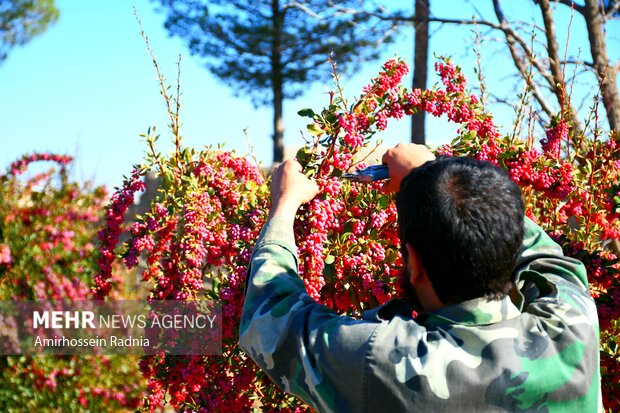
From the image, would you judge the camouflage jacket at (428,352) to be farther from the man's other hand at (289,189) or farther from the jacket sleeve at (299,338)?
the man's other hand at (289,189)

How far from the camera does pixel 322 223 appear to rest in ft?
6.60

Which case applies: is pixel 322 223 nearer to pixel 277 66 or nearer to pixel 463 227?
pixel 463 227

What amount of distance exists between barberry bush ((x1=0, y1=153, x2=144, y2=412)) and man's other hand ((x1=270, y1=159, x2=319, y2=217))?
2.84m

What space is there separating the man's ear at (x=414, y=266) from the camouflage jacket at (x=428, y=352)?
68 millimetres

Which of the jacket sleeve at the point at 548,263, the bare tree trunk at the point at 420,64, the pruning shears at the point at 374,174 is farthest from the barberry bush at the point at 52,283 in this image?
the bare tree trunk at the point at 420,64

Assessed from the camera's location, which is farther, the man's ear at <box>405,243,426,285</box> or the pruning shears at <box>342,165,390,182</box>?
the pruning shears at <box>342,165,390,182</box>

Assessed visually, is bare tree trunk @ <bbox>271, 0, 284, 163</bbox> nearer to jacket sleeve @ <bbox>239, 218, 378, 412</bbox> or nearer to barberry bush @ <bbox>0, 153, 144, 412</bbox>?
barberry bush @ <bbox>0, 153, 144, 412</bbox>

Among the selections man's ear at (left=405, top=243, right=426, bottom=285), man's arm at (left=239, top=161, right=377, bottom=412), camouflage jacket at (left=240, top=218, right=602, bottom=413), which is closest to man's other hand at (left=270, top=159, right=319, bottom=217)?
man's arm at (left=239, top=161, right=377, bottom=412)

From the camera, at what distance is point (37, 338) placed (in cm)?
409

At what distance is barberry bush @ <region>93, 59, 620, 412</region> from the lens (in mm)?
2275

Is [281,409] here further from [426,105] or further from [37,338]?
[37,338]

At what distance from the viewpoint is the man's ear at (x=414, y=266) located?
1232mm

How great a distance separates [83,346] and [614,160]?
331cm

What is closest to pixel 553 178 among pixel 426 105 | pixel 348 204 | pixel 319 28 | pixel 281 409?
pixel 426 105
